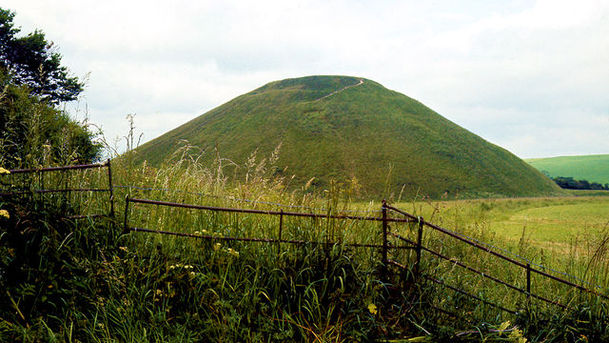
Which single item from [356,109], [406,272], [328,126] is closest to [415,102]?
[356,109]

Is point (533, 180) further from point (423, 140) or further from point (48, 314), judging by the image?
point (48, 314)

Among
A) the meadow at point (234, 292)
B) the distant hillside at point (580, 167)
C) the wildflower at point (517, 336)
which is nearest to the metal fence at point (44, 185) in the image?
the meadow at point (234, 292)

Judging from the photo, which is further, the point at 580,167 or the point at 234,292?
the point at 580,167

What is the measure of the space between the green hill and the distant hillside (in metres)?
66.4

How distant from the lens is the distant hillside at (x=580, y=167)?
4314 inches

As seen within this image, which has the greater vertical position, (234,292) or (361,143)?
(361,143)

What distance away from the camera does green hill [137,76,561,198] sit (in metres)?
49.8

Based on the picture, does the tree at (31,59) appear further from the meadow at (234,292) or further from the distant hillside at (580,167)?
the distant hillside at (580,167)

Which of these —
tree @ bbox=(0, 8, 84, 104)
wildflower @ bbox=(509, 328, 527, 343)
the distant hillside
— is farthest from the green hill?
the distant hillside

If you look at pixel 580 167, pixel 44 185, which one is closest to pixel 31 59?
pixel 44 185

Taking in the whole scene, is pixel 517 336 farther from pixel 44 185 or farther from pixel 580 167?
pixel 580 167

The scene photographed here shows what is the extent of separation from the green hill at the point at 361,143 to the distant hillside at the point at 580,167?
218ft

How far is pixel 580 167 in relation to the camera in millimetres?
122250

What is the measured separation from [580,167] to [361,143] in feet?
351
